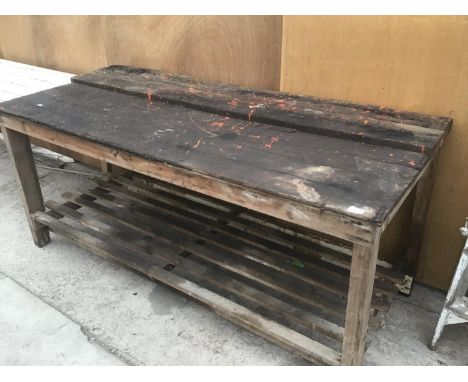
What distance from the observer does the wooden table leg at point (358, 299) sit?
1.35 meters

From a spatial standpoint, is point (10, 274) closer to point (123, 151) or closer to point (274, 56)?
point (123, 151)

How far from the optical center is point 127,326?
2.06m

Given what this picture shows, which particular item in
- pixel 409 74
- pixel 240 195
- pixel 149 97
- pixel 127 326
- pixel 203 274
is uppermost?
pixel 409 74

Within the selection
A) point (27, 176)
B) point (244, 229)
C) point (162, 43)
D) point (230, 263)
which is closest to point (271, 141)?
point (230, 263)

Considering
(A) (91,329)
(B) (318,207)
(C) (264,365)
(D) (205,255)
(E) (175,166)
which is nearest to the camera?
(B) (318,207)

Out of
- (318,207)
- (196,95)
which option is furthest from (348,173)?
(196,95)

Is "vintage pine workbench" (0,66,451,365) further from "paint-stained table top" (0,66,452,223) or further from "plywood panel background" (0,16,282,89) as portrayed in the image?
"plywood panel background" (0,16,282,89)

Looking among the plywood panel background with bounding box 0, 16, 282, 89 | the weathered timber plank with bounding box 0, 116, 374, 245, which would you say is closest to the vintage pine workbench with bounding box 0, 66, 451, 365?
the weathered timber plank with bounding box 0, 116, 374, 245

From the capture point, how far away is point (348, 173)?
1.48 m

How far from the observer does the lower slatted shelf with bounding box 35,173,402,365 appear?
185 cm

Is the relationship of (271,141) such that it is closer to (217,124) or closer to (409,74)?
(217,124)

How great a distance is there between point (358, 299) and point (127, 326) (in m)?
1.13

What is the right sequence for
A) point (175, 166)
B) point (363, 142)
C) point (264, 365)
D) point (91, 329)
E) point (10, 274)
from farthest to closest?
point (10, 274), point (91, 329), point (264, 365), point (363, 142), point (175, 166)
